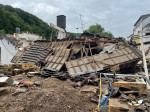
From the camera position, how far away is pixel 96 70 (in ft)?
25.8

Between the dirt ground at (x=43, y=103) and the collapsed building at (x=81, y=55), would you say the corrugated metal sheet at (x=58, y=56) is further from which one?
the dirt ground at (x=43, y=103)

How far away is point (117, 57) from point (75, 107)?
5343 millimetres

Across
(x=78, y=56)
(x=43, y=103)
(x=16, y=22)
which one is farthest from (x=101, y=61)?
(x=16, y=22)

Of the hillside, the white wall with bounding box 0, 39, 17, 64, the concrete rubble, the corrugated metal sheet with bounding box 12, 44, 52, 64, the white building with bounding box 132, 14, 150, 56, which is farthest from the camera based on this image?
the hillside

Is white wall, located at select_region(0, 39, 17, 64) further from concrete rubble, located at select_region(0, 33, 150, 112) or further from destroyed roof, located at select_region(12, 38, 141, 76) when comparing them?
concrete rubble, located at select_region(0, 33, 150, 112)

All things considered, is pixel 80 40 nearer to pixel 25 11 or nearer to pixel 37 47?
pixel 37 47

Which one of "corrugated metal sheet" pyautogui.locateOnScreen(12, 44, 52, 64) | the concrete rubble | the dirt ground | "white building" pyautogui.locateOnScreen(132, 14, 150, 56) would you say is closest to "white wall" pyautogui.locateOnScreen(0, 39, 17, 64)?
the concrete rubble

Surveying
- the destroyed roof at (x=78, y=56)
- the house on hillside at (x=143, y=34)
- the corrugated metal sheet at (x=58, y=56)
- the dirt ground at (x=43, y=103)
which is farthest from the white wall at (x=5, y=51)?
the house on hillside at (x=143, y=34)

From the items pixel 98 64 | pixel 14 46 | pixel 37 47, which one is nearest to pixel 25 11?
pixel 14 46

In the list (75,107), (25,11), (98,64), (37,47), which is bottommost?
(75,107)

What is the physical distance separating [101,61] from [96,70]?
76 centimetres

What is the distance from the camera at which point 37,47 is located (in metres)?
11.7

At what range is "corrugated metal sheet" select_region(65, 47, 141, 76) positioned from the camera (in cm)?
809

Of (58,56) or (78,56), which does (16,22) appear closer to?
(58,56)
